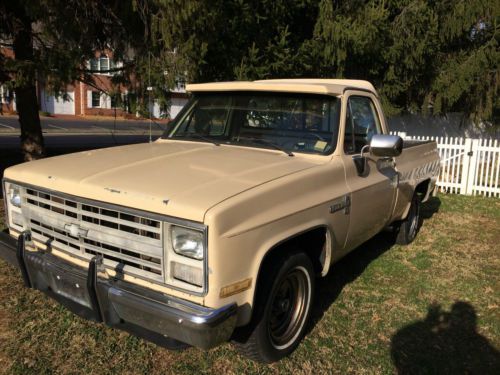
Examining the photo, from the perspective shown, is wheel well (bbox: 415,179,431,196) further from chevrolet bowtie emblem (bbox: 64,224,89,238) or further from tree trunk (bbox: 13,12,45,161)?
tree trunk (bbox: 13,12,45,161)

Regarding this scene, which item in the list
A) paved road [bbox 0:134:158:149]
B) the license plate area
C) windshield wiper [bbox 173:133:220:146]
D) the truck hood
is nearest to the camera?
the truck hood

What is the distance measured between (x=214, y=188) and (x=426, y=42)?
10.1m

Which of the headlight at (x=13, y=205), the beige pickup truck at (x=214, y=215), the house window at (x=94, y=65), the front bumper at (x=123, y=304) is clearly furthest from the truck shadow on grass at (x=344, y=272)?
the house window at (x=94, y=65)

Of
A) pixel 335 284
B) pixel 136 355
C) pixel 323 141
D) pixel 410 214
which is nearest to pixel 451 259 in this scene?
pixel 410 214

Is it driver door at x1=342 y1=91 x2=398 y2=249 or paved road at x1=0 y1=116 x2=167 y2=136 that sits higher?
driver door at x1=342 y1=91 x2=398 y2=249

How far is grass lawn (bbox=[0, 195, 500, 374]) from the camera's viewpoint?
3236 mm

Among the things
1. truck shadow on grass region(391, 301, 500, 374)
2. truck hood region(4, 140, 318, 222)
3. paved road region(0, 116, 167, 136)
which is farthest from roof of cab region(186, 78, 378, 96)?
paved road region(0, 116, 167, 136)

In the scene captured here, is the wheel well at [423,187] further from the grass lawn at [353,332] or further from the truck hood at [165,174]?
the truck hood at [165,174]

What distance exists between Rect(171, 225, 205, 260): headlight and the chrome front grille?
9 centimetres

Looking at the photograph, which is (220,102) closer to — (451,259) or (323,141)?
(323,141)

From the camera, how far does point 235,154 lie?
11.8ft

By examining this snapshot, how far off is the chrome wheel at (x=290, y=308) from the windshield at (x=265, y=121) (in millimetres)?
1035

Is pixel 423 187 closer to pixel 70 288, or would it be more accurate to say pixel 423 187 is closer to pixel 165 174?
pixel 165 174

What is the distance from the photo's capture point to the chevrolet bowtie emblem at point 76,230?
2.86m
